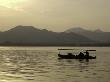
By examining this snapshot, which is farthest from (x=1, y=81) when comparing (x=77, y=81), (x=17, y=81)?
(x=77, y=81)

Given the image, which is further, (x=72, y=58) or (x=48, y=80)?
(x=72, y=58)

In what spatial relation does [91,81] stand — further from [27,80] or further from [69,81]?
[27,80]

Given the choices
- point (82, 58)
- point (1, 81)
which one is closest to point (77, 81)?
point (1, 81)

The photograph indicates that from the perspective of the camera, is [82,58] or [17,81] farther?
[82,58]

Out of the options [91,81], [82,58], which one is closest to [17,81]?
[91,81]

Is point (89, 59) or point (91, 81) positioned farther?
point (89, 59)

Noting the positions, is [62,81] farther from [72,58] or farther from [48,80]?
[72,58]

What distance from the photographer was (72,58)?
99.6 m

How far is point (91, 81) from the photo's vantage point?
45.0 metres

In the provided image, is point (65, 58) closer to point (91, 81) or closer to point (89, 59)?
point (89, 59)

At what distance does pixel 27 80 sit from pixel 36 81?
1.63 m

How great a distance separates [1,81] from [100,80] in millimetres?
13699

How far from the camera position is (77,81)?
44.5m

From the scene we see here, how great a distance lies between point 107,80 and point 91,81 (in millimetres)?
2418
